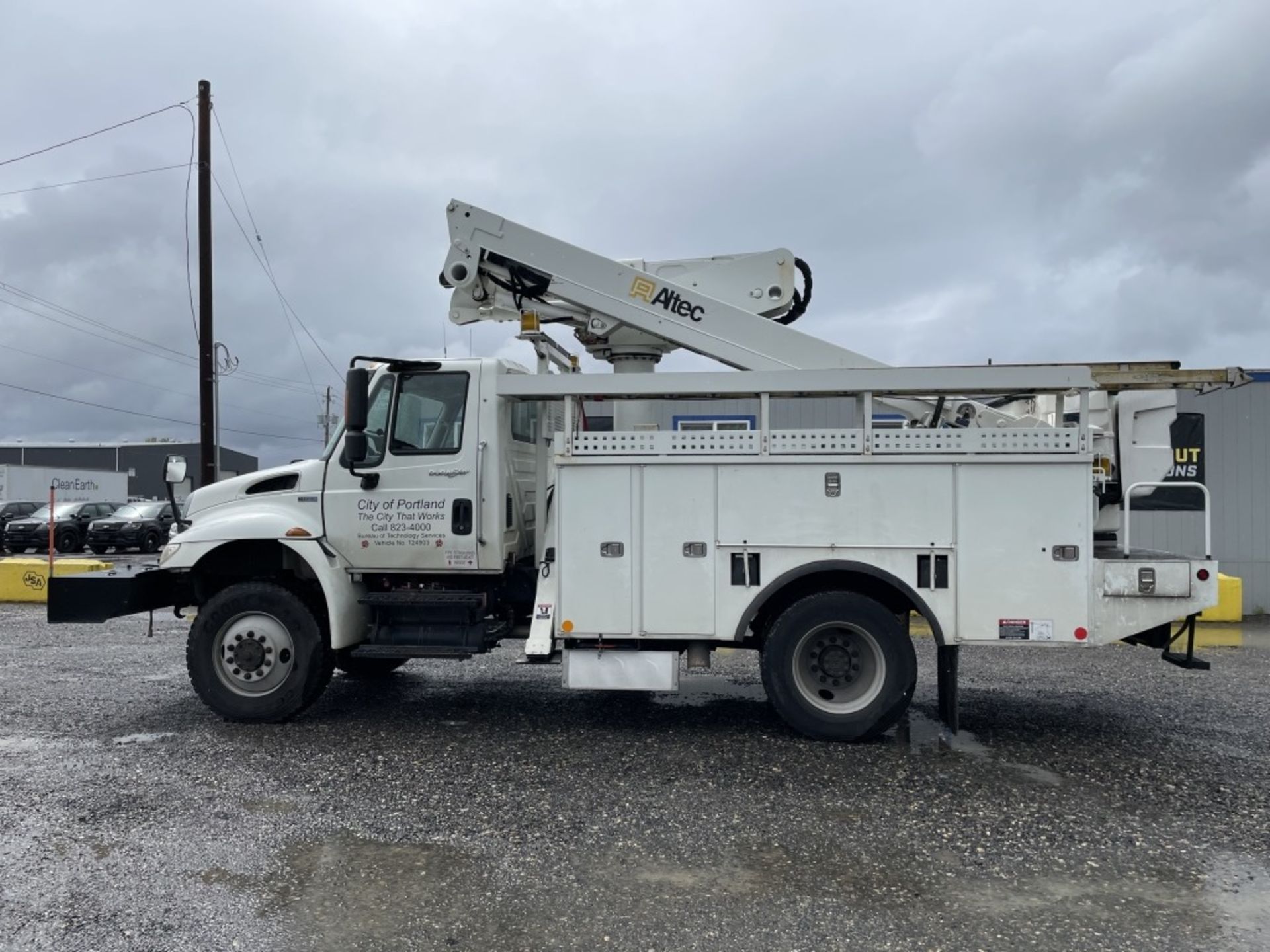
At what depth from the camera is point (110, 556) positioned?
2398 centimetres

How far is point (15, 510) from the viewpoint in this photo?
90.0 feet

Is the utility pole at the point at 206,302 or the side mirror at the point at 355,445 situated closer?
the side mirror at the point at 355,445

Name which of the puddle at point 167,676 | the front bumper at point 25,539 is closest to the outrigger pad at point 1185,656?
the puddle at point 167,676

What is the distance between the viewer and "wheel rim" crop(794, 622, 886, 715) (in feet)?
18.6

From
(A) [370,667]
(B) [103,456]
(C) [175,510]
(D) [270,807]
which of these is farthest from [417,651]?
(B) [103,456]

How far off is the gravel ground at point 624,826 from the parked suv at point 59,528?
20420mm

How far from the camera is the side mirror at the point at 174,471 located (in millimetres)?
6262

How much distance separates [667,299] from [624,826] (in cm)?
379

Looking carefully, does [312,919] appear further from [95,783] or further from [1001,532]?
[1001,532]

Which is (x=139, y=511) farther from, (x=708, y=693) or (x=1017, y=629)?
(x=1017, y=629)

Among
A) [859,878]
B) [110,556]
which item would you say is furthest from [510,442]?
[110,556]

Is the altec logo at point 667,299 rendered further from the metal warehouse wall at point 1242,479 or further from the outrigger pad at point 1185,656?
the metal warehouse wall at point 1242,479

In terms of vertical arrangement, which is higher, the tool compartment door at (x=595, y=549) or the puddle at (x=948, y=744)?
the tool compartment door at (x=595, y=549)

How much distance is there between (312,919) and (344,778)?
1.70 meters
